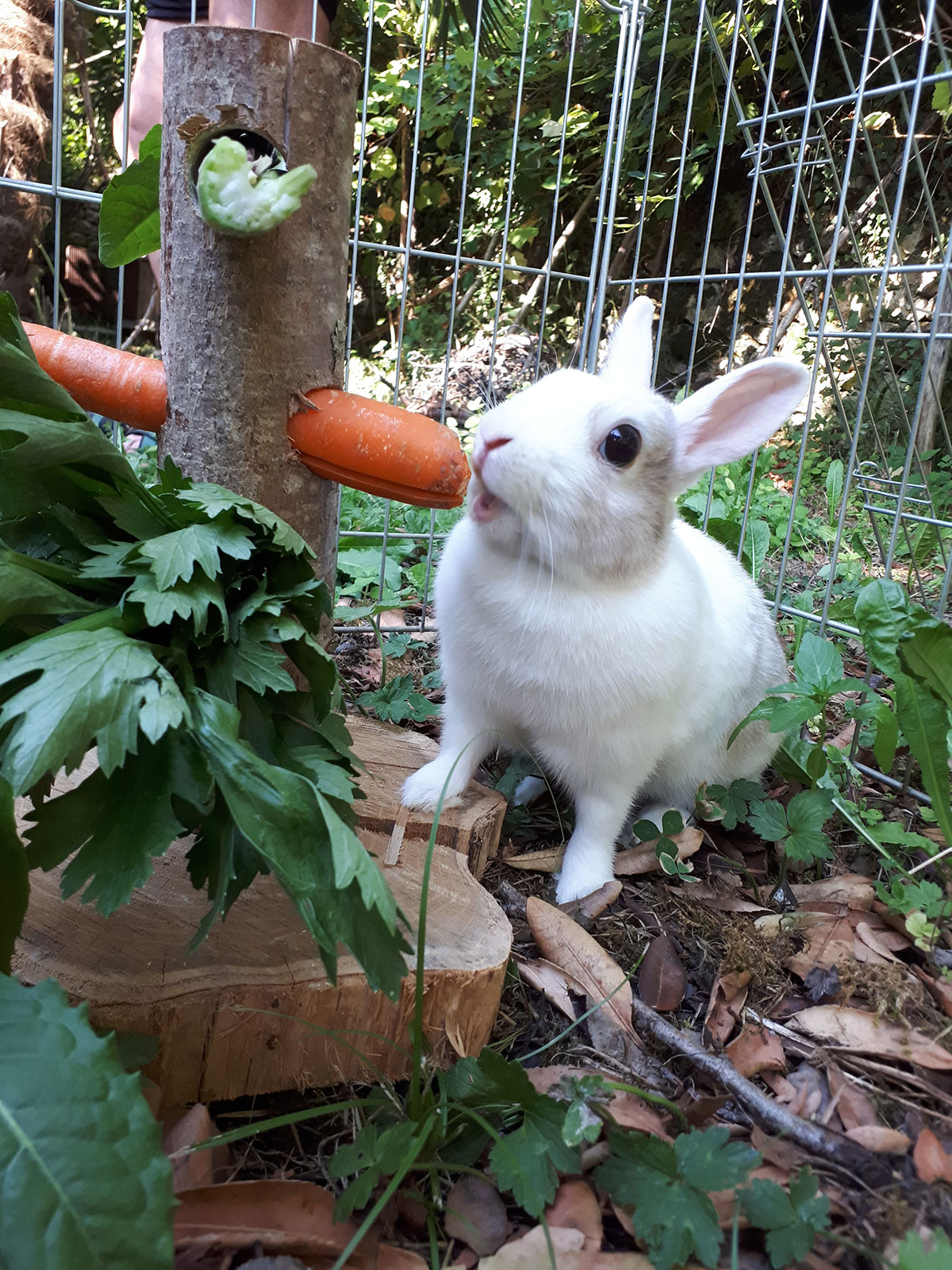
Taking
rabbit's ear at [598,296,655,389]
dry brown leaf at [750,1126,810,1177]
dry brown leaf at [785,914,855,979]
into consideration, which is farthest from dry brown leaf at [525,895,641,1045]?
rabbit's ear at [598,296,655,389]

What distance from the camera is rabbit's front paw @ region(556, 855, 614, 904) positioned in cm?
187

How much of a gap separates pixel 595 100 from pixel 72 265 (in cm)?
434

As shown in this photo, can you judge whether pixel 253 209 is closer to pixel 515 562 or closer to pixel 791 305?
pixel 515 562

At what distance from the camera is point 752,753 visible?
2.22 m

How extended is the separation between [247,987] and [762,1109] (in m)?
0.78

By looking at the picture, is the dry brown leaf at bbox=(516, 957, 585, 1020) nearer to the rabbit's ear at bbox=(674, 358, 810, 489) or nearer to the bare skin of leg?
the rabbit's ear at bbox=(674, 358, 810, 489)

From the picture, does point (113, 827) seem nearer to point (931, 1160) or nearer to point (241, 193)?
point (241, 193)

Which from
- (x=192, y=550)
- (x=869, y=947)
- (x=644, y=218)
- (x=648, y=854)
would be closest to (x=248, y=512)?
(x=192, y=550)

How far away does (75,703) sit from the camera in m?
A: 0.97

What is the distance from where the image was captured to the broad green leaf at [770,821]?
6.17 feet

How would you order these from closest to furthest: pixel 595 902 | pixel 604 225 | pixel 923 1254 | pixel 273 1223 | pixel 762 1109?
pixel 923 1254
pixel 273 1223
pixel 762 1109
pixel 595 902
pixel 604 225

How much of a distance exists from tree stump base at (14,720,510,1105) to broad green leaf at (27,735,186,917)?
0.83ft

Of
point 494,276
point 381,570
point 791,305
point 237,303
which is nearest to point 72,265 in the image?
point 494,276

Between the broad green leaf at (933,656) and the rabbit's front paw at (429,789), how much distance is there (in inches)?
38.3
